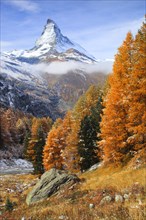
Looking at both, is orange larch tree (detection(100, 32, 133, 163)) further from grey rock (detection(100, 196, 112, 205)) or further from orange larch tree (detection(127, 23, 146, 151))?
grey rock (detection(100, 196, 112, 205))

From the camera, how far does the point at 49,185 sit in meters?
26.2

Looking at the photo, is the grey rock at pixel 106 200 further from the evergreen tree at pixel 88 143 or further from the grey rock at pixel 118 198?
the evergreen tree at pixel 88 143

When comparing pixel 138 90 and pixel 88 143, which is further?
pixel 88 143

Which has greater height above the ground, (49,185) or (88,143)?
(88,143)

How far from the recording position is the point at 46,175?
28.1 m

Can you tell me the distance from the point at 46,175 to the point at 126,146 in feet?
28.6

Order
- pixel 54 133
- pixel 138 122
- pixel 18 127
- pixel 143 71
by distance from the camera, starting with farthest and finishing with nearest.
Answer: pixel 18 127 < pixel 54 133 < pixel 138 122 < pixel 143 71

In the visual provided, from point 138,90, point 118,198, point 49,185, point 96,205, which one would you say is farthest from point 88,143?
point 96,205

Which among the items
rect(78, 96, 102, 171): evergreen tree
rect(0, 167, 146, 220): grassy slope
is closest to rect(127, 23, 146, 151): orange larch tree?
rect(0, 167, 146, 220): grassy slope

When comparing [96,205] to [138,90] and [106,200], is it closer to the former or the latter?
[106,200]

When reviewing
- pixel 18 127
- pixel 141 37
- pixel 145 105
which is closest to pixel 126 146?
pixel 145 105

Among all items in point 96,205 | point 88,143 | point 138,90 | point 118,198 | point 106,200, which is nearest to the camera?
point 96,205

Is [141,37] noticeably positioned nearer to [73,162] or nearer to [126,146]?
[126,146]

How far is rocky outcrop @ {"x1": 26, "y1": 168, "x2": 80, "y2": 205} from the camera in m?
25.0
